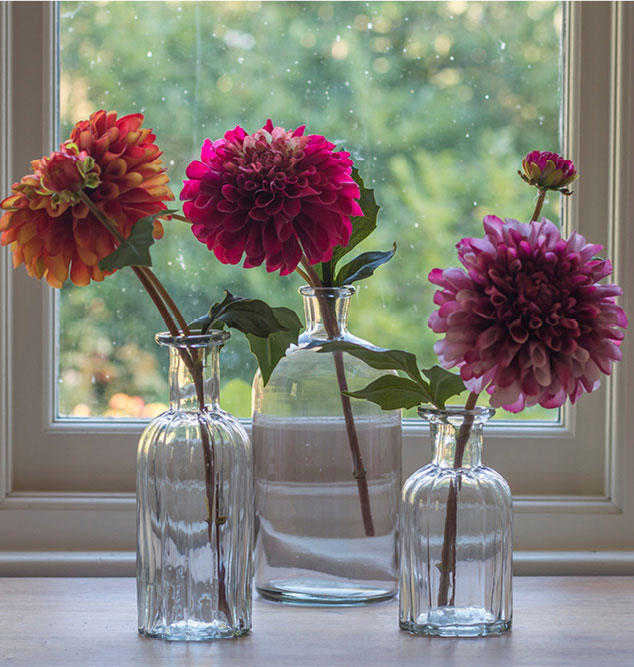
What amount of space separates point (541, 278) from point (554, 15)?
60 centimetres

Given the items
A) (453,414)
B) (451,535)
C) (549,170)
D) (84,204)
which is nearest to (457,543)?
(451,535)

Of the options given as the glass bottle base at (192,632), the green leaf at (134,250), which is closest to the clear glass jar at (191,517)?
the glass bottle base at (192,632)

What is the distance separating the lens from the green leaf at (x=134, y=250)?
27.3 inches

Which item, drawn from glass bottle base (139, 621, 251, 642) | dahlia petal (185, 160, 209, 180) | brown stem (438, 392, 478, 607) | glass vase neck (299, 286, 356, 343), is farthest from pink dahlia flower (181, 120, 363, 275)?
glass bottle base (139, 621, 251, 642)

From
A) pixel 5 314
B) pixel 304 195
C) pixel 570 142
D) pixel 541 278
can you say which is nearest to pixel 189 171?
pixel 304 195

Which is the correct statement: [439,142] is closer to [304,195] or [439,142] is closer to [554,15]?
[554,15]

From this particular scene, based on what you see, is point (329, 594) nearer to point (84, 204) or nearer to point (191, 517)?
point (191, 517)

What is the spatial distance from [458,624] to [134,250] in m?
0.45

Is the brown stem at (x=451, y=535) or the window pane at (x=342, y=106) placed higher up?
the window pane at (x=342, y=106)

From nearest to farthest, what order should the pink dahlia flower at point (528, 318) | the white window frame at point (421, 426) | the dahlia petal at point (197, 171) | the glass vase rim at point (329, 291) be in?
the pink dahlia flower at point (528, 318) → the dahlia petal at point (197, 171) → the glass vase rim at point (329, 291) → the white window frame at point (421, 426)

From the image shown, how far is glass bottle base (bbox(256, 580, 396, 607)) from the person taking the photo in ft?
2.93

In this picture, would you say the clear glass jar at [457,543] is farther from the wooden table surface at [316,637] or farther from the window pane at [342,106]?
the window pane at [342,106]

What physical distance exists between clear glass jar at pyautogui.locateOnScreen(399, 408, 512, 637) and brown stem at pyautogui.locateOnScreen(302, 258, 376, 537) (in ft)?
0.28

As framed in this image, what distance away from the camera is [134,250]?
0.70 meters
